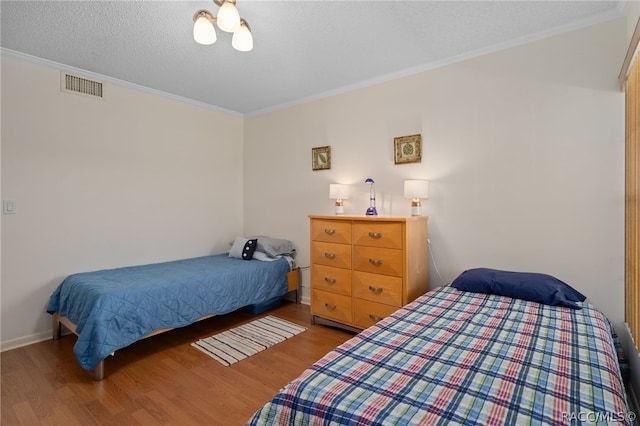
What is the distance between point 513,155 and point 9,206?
4.20 metres

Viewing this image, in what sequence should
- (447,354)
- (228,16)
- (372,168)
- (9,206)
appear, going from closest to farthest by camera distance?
(447,354), (228,16), (9,206), (372,168)

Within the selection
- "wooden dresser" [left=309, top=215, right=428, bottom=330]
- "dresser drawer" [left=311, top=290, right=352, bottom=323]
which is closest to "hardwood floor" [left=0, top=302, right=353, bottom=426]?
"dresser drawer" [left=311, top=290, right=352, bottom=323]

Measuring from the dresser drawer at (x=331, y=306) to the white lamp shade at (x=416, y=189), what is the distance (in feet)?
3.62

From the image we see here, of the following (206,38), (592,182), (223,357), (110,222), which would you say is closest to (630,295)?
(592,182)

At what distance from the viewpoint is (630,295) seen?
189 centimetres

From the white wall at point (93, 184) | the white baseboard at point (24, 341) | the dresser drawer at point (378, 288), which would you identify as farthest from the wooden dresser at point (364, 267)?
the white baseboard at point (24, 341)

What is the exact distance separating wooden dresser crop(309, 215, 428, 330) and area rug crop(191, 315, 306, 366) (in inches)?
14.4

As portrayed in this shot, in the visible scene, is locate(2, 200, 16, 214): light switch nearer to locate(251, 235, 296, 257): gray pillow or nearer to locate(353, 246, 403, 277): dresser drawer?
locate(251, 235, 296, 257): gray pillow

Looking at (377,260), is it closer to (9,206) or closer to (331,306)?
(331,306)

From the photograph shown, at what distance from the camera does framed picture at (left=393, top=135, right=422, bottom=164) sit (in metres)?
2.98

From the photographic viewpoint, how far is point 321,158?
12.1ft

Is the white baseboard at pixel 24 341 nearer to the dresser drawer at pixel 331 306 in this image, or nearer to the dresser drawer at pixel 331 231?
the dresser drawer at pixel 331 306

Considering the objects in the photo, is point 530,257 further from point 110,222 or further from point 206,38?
point 110,222

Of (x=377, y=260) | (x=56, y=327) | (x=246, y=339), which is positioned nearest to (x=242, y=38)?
(x=377, y=260)
